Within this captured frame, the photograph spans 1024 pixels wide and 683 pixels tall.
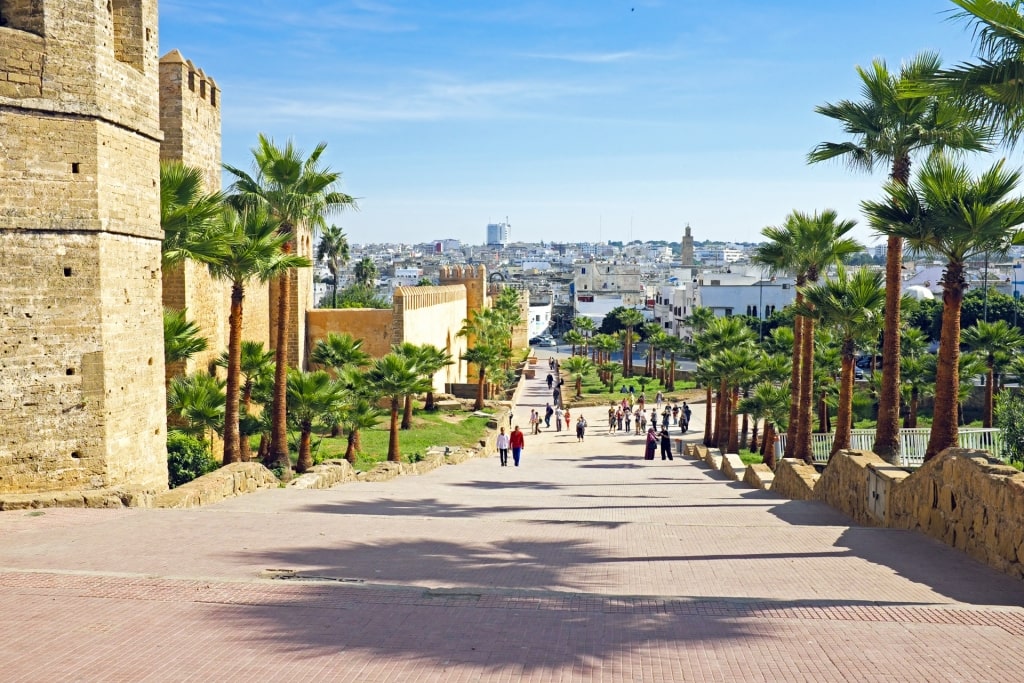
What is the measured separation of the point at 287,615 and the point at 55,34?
754cm

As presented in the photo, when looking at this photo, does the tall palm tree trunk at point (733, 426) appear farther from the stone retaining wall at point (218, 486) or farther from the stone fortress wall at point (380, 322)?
the stone retaining wall at point (218, 486)

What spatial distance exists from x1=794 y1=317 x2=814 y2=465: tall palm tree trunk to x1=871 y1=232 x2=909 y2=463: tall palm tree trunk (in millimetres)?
4474

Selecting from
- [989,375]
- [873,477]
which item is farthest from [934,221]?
[989,375]

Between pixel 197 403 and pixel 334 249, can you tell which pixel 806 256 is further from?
pixel 334 249

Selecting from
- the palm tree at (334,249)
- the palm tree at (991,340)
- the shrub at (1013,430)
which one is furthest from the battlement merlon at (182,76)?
the palm tree at (334,249)

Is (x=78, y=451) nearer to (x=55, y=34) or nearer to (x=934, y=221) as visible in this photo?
(x=55, y=34)

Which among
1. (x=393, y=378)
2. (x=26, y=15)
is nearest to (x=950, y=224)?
(x=26, y=15)

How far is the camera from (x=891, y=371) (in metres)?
15.5

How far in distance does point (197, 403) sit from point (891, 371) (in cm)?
1261

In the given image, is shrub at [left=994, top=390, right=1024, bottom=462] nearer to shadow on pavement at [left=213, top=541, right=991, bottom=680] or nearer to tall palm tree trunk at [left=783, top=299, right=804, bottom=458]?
tall palm tree trunk at [left=783, top=299, right=804, bottom=458]

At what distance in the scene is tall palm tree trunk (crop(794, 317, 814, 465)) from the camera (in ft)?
66.7

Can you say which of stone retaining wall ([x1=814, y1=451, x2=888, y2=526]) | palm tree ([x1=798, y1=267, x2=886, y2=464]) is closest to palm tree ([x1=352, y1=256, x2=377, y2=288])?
palm tree ([x1=798, y1=267, x2=886, y2=464])

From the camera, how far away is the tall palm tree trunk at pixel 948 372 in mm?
12016

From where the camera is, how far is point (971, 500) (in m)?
8.56
